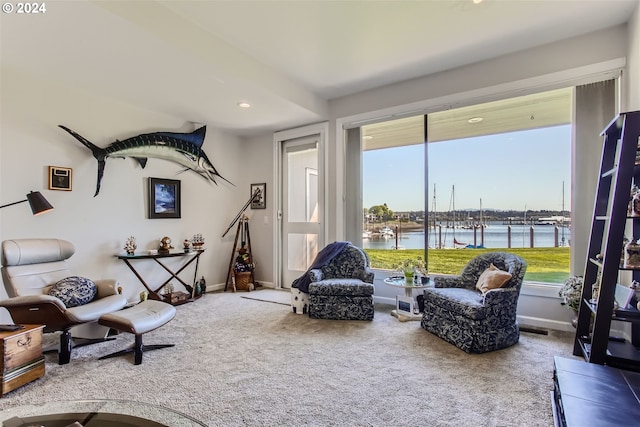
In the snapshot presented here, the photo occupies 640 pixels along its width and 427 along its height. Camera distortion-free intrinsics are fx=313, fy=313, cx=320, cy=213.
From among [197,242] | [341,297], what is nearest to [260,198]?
[197,242]

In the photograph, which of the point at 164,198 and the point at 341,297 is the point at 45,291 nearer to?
the point at 164,198

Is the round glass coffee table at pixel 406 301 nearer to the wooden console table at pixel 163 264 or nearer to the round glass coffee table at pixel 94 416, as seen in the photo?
the round glass coffee table at pixel 94 416

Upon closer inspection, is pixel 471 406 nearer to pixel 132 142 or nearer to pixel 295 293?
pixel 295 293

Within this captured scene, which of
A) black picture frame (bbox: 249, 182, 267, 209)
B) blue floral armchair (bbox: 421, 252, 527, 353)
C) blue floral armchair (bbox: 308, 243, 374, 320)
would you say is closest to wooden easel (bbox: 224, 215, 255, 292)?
black picture frame (bbox: 249, 182, 267, 209)

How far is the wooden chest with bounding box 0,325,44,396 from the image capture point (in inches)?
79.5

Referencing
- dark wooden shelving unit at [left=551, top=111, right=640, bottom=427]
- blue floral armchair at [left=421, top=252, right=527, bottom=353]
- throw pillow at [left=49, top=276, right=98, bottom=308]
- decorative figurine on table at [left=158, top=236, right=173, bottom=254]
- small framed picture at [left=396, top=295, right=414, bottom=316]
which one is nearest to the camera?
dark wooden shelving unit at [left=551, top=111, right=640, bottom=427]

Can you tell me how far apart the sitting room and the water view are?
3 cm

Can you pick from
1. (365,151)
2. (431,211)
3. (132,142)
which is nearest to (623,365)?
(431,211)

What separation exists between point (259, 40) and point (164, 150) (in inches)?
87.5

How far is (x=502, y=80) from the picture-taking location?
340cm

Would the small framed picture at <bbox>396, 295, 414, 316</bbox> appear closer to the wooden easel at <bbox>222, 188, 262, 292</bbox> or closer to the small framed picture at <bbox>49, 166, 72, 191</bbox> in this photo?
the wooden easel at <bbox>222, 188, 262, 292</bbox>

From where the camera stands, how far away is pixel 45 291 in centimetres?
280

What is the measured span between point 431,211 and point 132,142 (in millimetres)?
3964

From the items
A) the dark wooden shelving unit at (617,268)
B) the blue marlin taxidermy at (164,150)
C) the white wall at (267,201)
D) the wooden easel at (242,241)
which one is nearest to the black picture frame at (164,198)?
the blue marlin taxidermy at (164,150)
